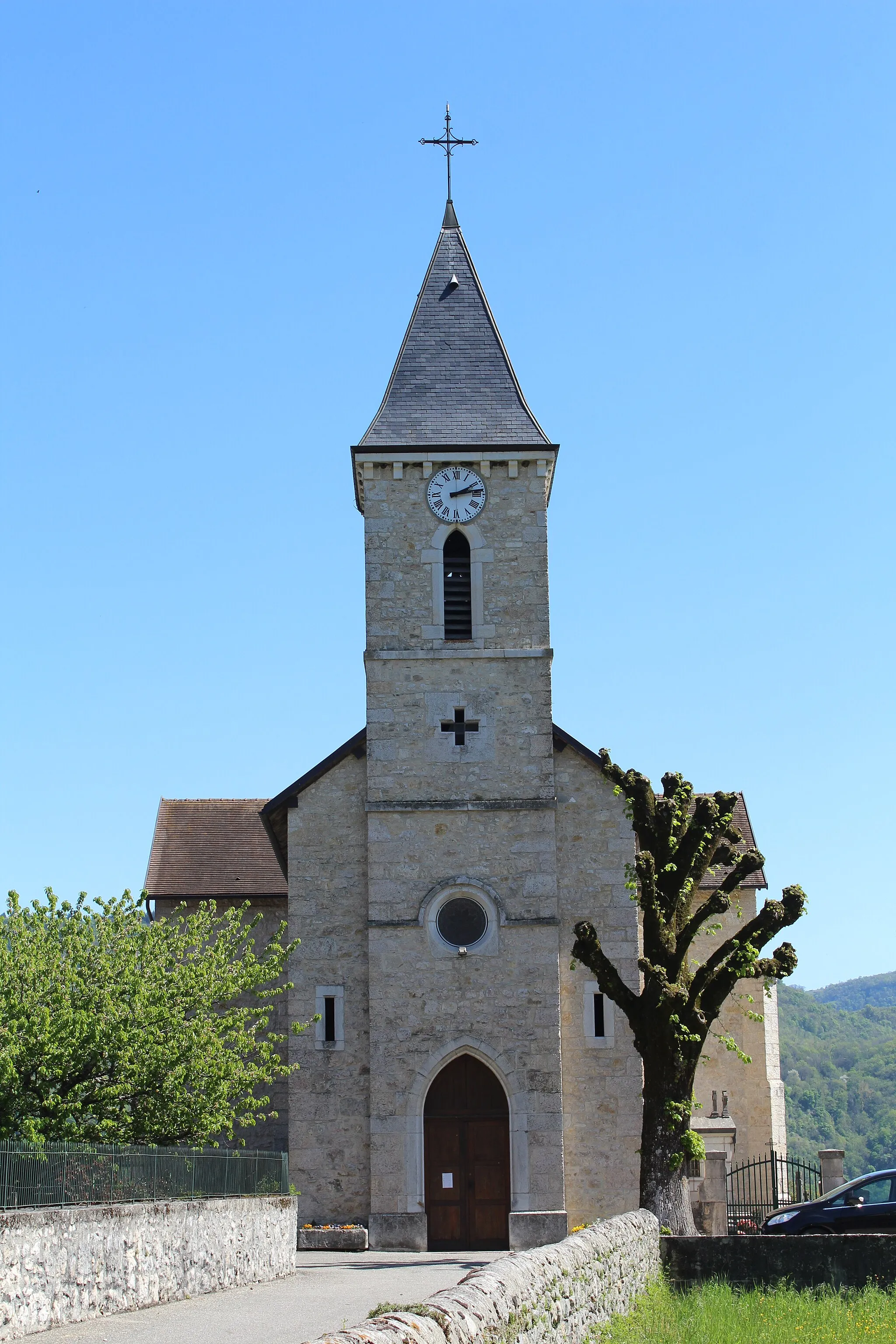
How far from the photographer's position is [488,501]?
26688 millimetres

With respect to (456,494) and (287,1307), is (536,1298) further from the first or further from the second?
(456,494)

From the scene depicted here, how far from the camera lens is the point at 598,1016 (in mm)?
24922

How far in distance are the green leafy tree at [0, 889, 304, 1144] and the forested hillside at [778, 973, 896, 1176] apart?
63.5m

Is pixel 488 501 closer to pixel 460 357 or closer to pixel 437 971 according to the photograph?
pixel 460 357

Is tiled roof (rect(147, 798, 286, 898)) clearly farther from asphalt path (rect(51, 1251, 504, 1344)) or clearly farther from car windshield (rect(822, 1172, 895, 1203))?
car windshield (rect(822, 1172, 895, 1203))

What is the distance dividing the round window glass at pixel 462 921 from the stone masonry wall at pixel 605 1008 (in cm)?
135

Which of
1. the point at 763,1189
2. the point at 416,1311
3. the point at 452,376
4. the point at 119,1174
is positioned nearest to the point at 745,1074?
the point at 763,1189

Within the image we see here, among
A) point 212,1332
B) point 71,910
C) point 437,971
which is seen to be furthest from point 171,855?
point 212,1332

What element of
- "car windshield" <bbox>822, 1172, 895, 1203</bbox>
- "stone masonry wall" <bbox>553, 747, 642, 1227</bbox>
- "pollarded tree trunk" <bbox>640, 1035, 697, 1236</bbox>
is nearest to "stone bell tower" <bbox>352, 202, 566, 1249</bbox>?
"stone masonry wall" <bbox>553, 747, 642, 1227</bbox>

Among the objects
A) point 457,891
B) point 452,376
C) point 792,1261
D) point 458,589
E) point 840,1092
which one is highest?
point 452,376

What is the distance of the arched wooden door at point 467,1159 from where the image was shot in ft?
79.3

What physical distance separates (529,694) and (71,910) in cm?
875

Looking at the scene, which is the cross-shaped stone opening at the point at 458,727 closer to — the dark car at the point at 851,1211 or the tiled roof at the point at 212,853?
the tiled roof at the point at 212,853

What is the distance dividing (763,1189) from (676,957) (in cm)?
1038
